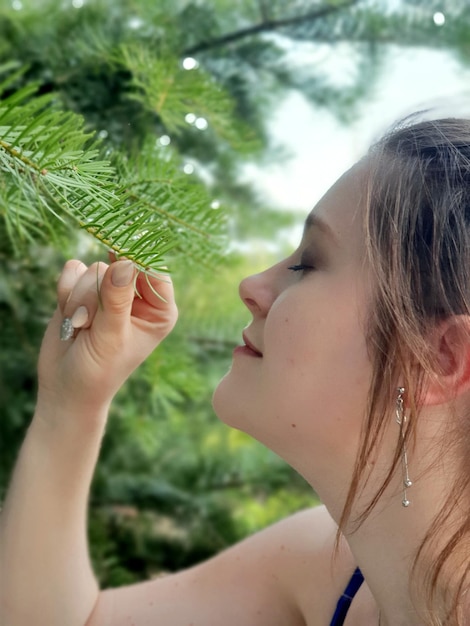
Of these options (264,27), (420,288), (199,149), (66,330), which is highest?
(264,27)

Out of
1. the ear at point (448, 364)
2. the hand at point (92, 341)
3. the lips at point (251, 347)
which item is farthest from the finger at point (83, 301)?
the ear at point (448, 364)

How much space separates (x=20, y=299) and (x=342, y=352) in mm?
290

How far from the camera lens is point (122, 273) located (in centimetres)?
37

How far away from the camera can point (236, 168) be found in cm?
75

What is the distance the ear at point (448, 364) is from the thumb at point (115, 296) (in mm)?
179

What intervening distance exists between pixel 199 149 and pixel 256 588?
0.40m

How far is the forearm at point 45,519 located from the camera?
0.51m

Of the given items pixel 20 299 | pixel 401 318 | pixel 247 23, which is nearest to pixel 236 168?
pixel 247 23

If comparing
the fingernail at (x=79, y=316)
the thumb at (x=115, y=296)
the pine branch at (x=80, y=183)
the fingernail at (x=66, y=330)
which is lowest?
the fingernail at (x=66, y=330)

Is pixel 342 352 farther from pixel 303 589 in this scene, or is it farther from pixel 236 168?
pixel 236 168

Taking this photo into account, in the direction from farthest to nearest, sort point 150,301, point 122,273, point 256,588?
point 256,588
point 150,301
point 122,273

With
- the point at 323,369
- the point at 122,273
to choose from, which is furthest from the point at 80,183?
the point at 323,369

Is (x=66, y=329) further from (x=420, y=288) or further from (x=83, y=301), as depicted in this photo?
(x=420, y=288)

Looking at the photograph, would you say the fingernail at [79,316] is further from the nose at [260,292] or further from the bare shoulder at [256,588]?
the bare shoulder at [256,588]
